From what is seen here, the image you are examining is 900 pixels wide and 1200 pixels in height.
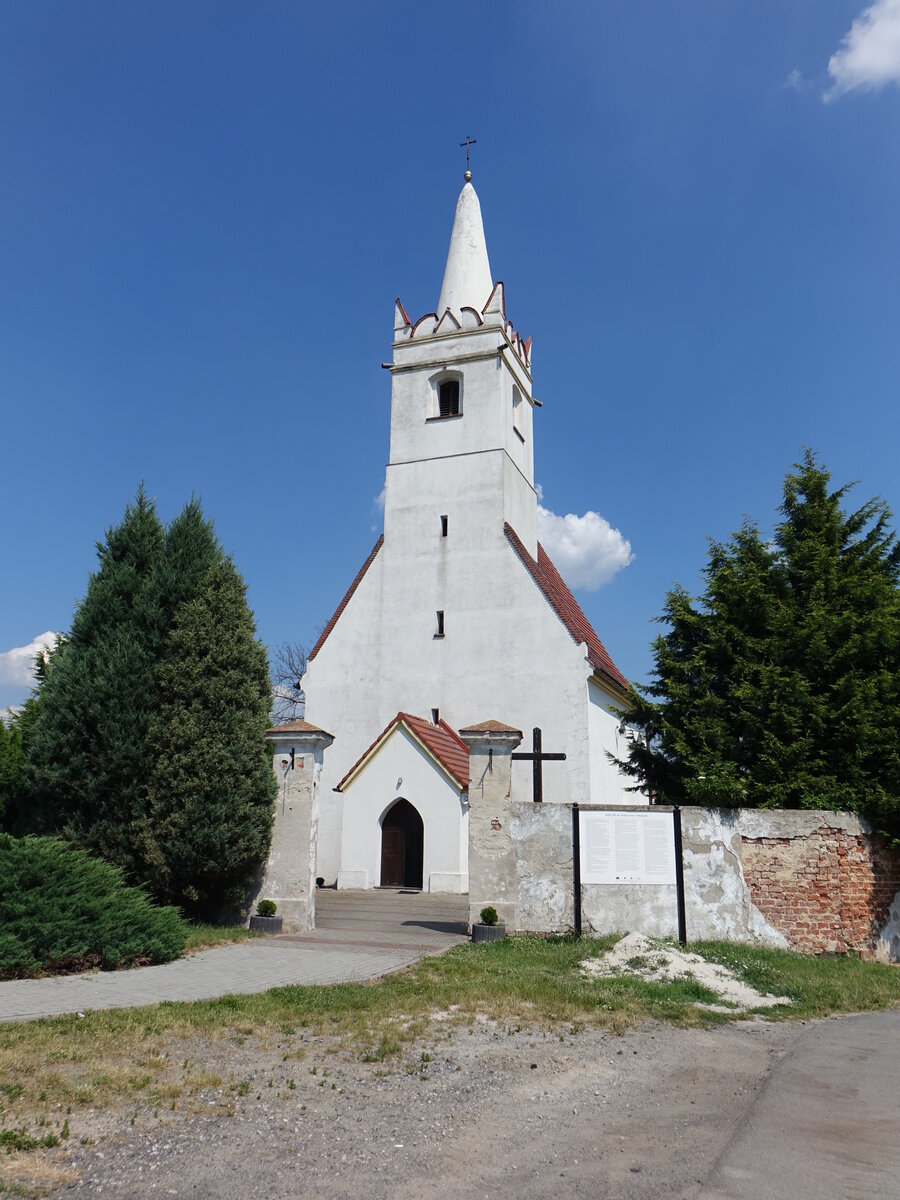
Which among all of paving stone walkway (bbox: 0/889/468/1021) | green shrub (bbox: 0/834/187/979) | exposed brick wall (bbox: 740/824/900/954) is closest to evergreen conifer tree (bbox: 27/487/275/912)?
paving stone walkway (bbox: 0/889/468/1021)

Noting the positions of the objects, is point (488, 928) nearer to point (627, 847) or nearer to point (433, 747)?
point (627, 847)

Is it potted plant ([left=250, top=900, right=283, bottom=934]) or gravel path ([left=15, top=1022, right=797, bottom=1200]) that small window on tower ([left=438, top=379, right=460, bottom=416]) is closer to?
potted plant ([left=250, top=900, right=283, bottom=934])

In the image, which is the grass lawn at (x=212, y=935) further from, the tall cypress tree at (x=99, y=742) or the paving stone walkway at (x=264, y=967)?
the tall cypress tree at (x=99, y=742)

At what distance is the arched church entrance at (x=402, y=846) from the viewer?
21578 millimetres

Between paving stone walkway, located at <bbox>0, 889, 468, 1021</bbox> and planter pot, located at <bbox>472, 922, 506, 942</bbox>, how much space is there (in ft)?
1.63

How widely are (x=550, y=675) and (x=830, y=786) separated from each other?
1096 cm

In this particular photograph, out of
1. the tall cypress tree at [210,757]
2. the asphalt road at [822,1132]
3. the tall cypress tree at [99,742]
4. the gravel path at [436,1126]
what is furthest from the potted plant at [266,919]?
the asphalt road at [822,1132]

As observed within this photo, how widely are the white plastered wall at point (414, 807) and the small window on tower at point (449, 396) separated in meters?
10.8

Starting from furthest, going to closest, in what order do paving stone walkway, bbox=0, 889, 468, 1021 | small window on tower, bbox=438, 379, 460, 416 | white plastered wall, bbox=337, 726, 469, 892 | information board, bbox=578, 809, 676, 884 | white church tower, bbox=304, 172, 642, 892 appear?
small window on tower, bbox=438, 379, 460, 416 < white church tower, bbox=304, 172, 642, 892 < white plastered wall, bbox=337, 726, 469, 892 < information board, bbox=578, 809, 676, 884 < paving stone walkway, bbox=0, 889, 468, 1021

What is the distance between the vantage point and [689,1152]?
4840mm

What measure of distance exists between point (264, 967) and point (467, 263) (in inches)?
966

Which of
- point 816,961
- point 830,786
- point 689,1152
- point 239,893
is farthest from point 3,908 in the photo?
point 830,786

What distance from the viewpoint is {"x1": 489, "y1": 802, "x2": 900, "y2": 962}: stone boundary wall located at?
1186 centimetres

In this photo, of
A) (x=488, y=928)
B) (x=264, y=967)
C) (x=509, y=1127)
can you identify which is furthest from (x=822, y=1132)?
(x=488, y=928)
